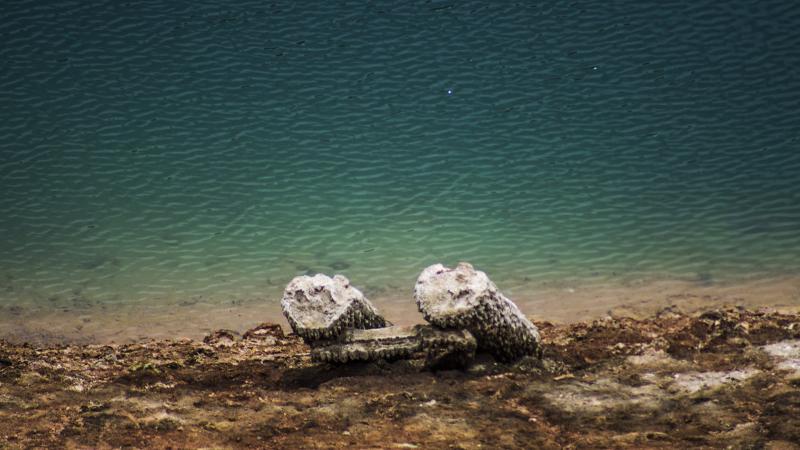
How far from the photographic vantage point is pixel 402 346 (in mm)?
6613

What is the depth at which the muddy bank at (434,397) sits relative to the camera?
562 centimetres

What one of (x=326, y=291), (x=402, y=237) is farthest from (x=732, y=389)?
(x=402, y=237)

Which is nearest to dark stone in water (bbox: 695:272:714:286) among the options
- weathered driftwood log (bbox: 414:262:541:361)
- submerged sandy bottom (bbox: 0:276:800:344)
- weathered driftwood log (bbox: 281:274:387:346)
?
submerged sandy bottom (bbox: 0:276:800:344)

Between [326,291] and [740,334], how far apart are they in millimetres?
2842

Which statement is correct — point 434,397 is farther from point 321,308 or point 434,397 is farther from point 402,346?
point 321,308

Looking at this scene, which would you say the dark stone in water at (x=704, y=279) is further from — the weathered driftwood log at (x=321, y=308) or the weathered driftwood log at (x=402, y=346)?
the weathered driftwood log at (x=321, y=308)

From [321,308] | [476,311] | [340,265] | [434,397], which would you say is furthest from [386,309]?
[434,397]

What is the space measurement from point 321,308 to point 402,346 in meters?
0.58

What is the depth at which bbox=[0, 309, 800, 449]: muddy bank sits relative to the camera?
18.4ft

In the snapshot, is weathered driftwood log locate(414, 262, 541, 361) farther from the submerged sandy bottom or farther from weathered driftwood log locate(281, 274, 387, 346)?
the submerged sandy bottom

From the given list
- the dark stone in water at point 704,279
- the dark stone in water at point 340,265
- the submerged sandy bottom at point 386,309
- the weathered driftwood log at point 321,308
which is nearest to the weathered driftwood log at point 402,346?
the weathered driftwood log at point 321,308

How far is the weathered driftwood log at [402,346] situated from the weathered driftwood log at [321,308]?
78 mm

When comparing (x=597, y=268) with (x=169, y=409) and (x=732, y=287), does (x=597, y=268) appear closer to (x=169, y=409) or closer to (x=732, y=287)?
(x=732, y=287)

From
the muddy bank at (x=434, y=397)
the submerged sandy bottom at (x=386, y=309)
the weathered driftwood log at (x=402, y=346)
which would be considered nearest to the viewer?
the muddy bank at (x=434, y=397)
